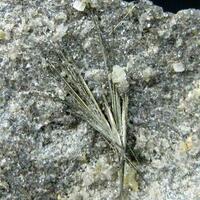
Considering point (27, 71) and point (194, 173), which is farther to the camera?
point (27, 71)

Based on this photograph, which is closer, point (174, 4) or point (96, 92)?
point (96, 92)

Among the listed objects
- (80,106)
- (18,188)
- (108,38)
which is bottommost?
(18,188)

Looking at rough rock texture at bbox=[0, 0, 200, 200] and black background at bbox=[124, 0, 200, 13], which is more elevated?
black background at bbox=[124, 0, 200, 13]

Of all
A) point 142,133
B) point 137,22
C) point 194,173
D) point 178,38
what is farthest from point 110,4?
point 194,173

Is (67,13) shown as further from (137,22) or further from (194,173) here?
(194,173)

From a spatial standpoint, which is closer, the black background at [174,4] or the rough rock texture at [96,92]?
the rough rock texture at [96,92]

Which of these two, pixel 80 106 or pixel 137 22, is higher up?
pixel 137 22

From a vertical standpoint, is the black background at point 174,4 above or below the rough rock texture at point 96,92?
above

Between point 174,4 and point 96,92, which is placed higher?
point 174,4
